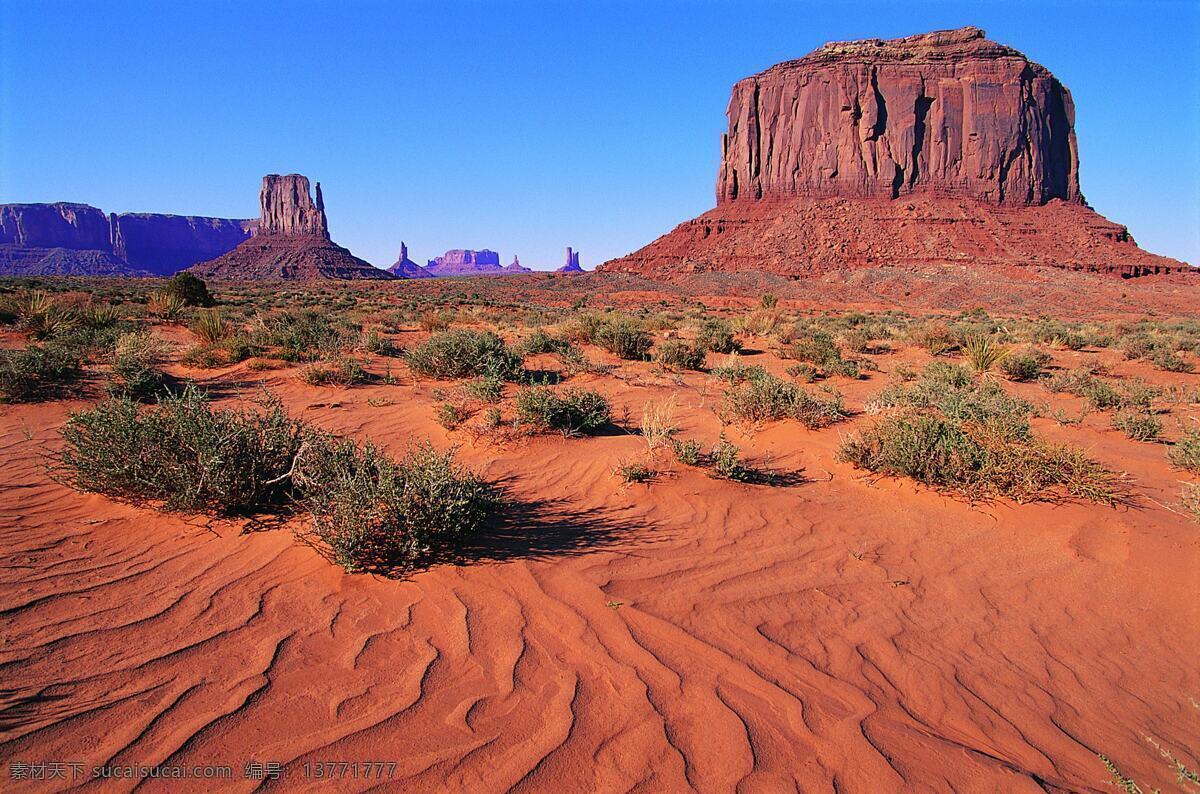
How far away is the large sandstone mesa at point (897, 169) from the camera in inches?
2221

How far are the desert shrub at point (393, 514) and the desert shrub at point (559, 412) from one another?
226 centimetres

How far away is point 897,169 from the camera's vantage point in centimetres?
6444

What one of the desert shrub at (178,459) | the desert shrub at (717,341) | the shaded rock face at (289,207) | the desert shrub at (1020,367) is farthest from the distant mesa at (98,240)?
the desert shrub at (1020,367)

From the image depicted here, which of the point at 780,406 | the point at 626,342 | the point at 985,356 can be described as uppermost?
the point at 626,342

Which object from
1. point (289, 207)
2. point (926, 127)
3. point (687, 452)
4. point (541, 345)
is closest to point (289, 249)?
point (289, 207)

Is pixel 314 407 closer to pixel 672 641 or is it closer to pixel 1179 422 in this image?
pixel 672 641

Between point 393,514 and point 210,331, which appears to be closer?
point 393,514

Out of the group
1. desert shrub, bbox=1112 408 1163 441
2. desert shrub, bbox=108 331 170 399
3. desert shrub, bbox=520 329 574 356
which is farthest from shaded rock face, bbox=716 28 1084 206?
desert shrub, bbox=108 331 170 399

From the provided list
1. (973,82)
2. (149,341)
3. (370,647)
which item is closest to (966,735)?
(370,647)

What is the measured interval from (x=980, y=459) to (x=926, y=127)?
249 ft

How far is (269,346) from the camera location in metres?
10.3

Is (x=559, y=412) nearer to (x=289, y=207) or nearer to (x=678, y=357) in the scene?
(x=678, y=357)

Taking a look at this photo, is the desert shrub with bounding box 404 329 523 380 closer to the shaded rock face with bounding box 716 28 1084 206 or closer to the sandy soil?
the sandy soil

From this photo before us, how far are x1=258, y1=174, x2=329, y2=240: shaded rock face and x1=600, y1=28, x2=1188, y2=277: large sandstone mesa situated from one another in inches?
2669
